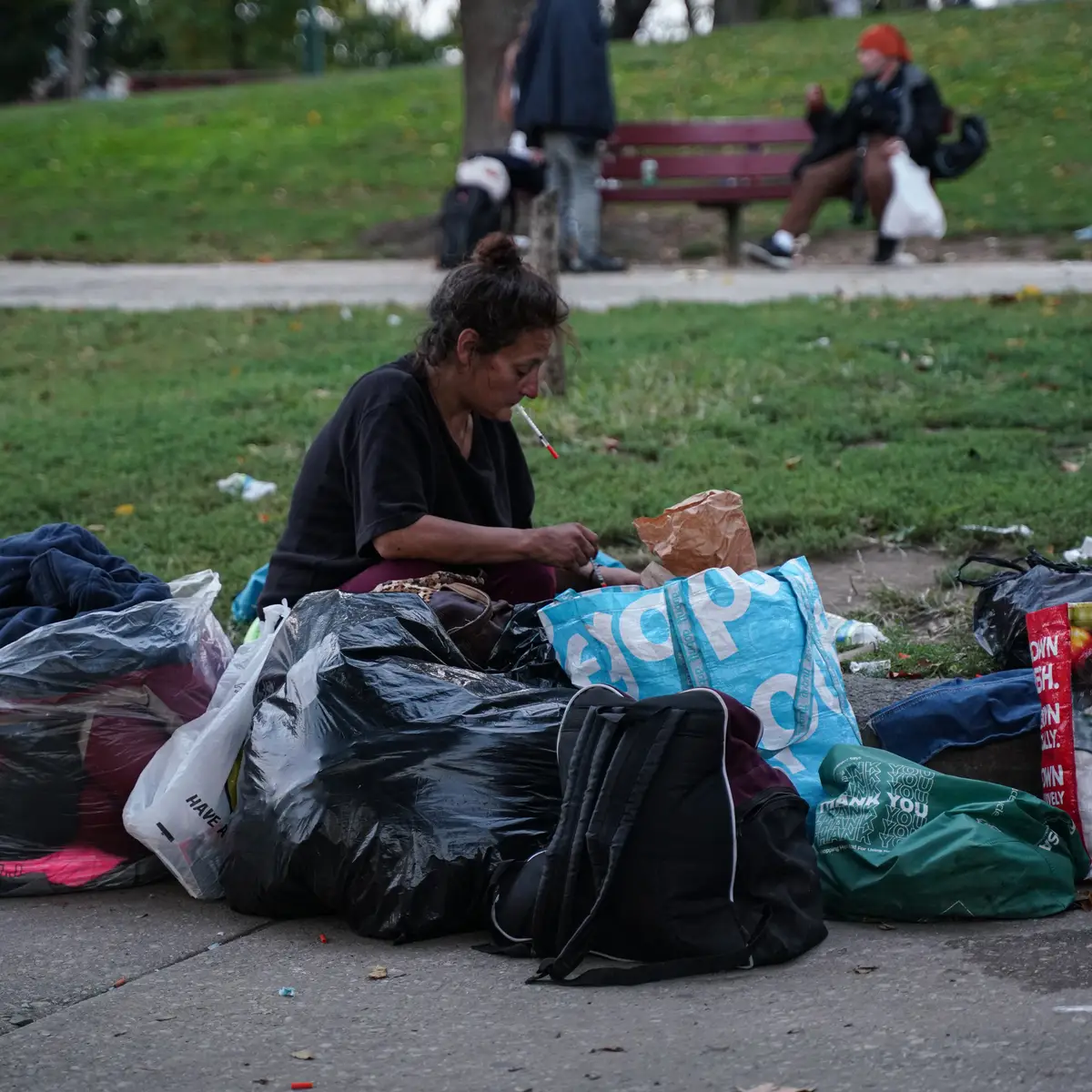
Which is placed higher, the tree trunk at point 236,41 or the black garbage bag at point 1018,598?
the tree trunk at point 236,41

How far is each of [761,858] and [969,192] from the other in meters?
12.4

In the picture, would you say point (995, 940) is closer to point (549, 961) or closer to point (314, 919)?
point (549, 961)

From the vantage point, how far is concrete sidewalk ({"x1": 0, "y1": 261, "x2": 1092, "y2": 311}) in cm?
961

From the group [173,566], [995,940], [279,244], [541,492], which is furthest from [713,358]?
[279,244]

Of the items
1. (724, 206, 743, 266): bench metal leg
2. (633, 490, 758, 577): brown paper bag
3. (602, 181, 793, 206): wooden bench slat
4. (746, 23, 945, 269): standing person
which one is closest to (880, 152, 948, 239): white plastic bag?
(746, 23, 945, 269): standing person

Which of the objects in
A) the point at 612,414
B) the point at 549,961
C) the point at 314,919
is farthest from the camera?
the point at 612,414

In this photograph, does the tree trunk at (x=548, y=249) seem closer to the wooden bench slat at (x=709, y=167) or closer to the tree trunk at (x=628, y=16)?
the wooden bench slat at (x=709, y=167)

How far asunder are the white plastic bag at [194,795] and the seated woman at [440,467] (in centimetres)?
50

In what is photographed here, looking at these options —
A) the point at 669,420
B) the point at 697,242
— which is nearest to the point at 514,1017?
the point at 669,420

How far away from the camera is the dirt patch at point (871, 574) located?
475cm

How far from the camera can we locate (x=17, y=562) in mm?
3654

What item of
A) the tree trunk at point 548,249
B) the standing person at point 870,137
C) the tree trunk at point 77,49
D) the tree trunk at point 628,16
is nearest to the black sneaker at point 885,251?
the standing person at point 870,137

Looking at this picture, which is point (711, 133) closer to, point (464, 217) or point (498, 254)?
point (464, 217)

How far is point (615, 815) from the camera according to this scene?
2.67m
